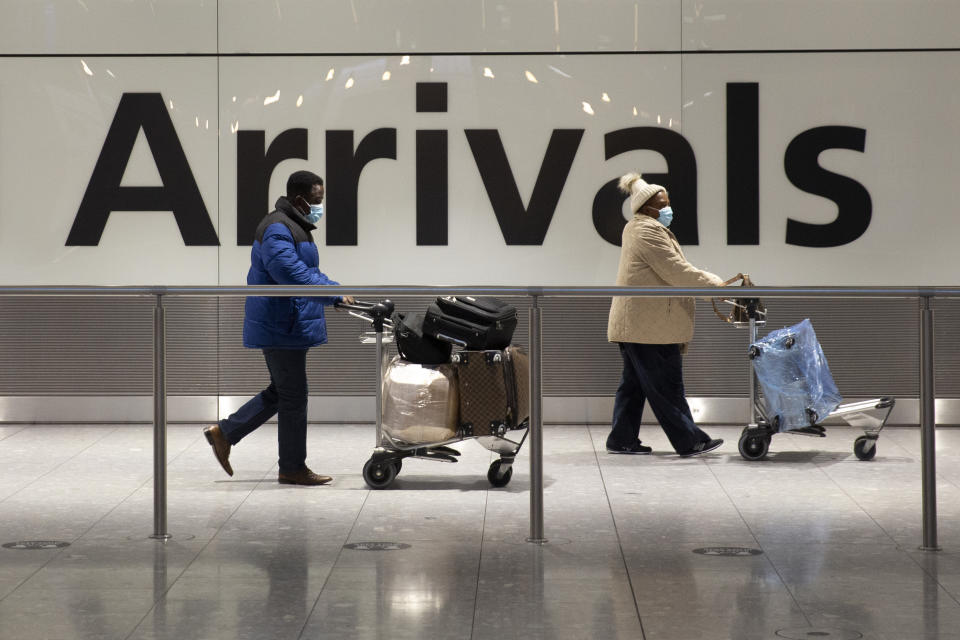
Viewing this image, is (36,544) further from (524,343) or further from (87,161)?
(87,161)

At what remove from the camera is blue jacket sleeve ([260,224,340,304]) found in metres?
6.11

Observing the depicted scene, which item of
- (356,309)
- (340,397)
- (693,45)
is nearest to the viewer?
(340,397)

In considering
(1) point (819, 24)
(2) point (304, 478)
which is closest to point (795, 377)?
(2) point (304, 478)

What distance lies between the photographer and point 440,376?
604 cm

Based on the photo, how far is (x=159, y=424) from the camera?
513 centimetres

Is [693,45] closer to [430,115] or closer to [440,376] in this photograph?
[430,115]

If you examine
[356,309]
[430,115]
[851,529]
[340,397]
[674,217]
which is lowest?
[851,529]

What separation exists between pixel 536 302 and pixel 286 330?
153 cm

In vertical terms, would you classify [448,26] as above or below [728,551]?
above

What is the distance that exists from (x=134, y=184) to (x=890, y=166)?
5.02 metres

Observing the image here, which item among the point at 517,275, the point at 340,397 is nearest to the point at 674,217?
the point at 517,275

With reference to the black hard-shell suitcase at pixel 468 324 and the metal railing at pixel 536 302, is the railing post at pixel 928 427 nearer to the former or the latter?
the metal railing at pixel 536 302

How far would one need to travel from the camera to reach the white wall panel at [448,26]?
8.41 meters

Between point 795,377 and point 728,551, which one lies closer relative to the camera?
point 728,551
